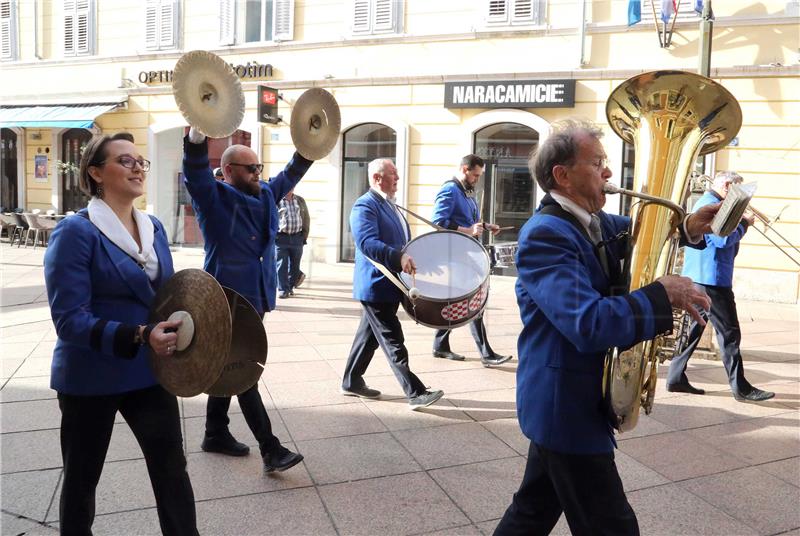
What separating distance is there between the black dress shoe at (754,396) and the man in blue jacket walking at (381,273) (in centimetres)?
237

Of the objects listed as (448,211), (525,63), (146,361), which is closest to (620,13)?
(525,63)

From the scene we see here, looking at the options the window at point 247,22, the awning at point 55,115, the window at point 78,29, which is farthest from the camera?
the window at point 78,29

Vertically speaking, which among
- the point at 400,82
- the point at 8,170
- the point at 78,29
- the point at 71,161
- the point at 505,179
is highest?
the point at 78,29

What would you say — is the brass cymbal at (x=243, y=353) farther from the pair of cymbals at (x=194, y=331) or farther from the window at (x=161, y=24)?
the window at (x=161, y=24)

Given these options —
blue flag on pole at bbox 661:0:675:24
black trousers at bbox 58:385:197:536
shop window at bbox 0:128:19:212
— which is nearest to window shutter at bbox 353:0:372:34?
blue flag on pole at bbox 661:0:675:24

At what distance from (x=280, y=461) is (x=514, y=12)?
1070 cm

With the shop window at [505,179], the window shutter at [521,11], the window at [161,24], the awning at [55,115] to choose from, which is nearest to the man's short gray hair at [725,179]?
the shop window at [505,179]

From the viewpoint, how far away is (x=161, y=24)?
50.7 feet

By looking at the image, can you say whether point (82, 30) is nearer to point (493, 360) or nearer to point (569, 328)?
point (493, 360)

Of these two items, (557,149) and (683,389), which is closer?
(557,149)

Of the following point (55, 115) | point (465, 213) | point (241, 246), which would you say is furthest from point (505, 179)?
point (55, 115)

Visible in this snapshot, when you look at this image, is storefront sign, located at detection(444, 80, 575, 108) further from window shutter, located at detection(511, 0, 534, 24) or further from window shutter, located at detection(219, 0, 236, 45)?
window shutter, located at detection(219, 0, 236, 45)

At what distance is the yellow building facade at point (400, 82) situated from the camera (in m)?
10.9

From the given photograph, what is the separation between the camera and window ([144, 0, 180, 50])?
1527 cm
